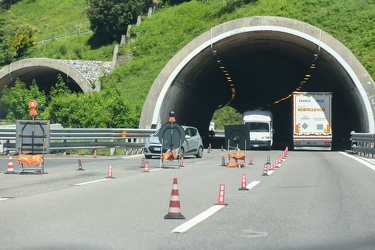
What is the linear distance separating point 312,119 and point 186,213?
3499 centimetres

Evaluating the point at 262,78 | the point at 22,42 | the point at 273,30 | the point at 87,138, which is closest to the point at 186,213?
the point at 87,138

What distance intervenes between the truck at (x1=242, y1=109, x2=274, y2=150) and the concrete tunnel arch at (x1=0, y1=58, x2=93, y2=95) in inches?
463

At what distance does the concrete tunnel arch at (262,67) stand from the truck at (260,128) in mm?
3423

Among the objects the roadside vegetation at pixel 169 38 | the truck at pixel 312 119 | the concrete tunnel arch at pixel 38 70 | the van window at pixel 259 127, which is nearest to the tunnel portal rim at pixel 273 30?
the roadside vegetation at pixel 169 38

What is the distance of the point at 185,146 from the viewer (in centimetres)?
3189

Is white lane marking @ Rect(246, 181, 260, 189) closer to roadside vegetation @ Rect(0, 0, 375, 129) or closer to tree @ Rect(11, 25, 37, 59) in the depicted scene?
roadside vegetation @ Rect(0, 0, 375, 129)

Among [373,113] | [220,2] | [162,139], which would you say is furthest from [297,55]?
[162,139]

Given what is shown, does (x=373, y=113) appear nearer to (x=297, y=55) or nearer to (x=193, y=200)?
(x=297, y=55)

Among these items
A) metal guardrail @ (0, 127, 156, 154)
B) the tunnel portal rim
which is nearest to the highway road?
metal guardrail @ (0, 127, 156, 154)

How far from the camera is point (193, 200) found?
1388 centimetres

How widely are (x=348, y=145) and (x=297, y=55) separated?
474 inches

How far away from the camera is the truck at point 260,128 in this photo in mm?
51906

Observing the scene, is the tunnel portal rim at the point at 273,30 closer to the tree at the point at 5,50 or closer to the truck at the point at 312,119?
the truck at the point at 312,119

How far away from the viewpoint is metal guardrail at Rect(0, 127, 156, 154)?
31141mm
